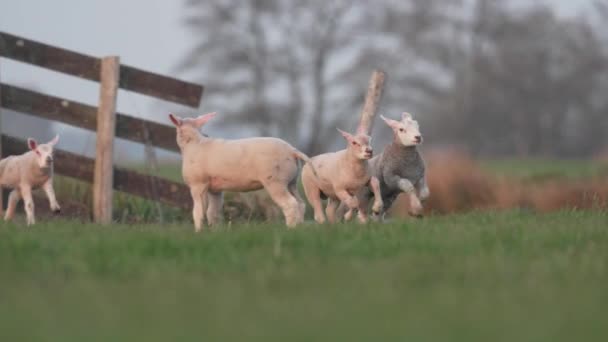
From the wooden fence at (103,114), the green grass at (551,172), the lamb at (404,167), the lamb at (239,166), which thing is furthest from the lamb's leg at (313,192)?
the green grass at (551,172)

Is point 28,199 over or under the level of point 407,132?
under

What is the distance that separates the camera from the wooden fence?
1398 cm

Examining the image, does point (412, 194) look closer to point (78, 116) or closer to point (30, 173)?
point (30, 173)

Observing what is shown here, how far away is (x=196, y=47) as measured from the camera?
52281mm

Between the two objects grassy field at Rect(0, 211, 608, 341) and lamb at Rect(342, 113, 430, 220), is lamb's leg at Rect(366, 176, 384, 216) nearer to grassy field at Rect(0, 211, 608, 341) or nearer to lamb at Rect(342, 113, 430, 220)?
lamb at Rect(342, 113, 430, 220)

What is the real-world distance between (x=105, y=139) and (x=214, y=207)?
11.1 feet

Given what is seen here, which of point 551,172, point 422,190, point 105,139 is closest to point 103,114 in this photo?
point 105,139

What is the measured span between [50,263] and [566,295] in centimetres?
306

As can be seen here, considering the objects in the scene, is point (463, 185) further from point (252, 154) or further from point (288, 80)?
point (288, 80)

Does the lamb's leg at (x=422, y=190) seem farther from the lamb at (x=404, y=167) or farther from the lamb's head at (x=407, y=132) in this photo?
the lamb's head at (x=407, y=132)

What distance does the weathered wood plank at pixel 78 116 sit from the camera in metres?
14.2

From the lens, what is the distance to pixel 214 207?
11023 millimetres

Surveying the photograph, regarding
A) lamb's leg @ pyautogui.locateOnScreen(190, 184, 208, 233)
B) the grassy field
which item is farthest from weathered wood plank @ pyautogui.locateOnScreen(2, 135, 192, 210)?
the grassy field

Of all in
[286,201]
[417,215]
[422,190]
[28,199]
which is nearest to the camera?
[286,201]
